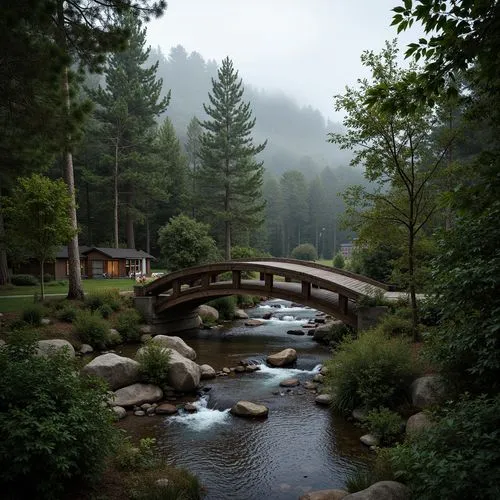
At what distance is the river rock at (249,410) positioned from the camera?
9.28 meters

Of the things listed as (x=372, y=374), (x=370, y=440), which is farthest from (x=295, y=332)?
(x=370, y=440)

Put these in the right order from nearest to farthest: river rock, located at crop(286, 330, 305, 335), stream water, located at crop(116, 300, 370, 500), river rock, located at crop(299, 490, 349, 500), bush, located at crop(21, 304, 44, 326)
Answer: river rock, located at crop(299, 490, 349, 500) → stream water, located at crop(116, 300, 370, 500) → bush, located at crop(21, 304, 44, 326) → river rock, located at crop(286, 330, 305, 335)

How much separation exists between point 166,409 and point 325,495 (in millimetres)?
4931

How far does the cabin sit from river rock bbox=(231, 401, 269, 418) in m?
26.4

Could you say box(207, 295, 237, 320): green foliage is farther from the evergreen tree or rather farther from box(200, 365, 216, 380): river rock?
the evergreen tree

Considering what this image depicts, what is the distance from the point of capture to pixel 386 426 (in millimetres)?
7488

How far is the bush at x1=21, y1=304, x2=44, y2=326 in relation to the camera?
574 inches

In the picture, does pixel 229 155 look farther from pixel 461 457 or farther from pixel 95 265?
pixel 461 457

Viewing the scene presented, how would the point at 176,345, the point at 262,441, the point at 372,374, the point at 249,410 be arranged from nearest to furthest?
the point at 262,441
the point at 372,374
the point at 249,410
the point at 176,345

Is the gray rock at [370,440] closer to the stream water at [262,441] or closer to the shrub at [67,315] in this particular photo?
the stream water at [262,441]

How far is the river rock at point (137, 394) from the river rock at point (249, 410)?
2.10 m

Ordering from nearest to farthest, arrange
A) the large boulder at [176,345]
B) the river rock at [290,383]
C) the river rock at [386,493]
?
the river rock at [386,493] < the river rock at [290,383] < the large boulder at [176,345]

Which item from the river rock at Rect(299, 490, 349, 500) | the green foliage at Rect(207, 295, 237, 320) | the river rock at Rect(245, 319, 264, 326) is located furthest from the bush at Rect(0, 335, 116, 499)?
the green foliage at Rect(207, 295, 237, 320)

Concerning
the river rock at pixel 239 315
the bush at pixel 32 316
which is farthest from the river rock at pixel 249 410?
the river rock at pixel 239 315
